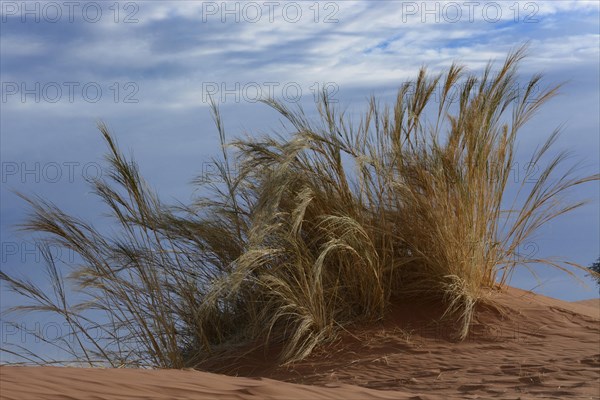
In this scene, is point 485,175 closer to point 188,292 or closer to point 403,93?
point 403,93

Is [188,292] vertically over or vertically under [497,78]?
under

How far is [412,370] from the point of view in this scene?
546 cm

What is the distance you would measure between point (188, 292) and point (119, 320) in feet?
2.07

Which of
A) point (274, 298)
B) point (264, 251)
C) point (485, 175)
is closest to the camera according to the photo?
point (264, 251)

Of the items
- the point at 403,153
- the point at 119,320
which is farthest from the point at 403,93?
the point at 119,320

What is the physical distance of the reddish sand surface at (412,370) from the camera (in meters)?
3.69

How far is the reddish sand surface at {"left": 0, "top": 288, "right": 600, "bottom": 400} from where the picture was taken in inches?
145

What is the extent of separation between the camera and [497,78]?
707cm

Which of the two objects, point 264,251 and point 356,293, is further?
point 356,293

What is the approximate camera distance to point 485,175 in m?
6.80

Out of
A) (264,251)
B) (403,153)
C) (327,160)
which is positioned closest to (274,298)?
(264,251)

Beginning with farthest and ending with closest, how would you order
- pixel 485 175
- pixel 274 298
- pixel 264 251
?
pixel 485 175
pixel 274 298
pixel 264 251

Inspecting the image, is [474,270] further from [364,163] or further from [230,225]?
[230,225]

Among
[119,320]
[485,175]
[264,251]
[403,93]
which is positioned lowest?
[119,320]
